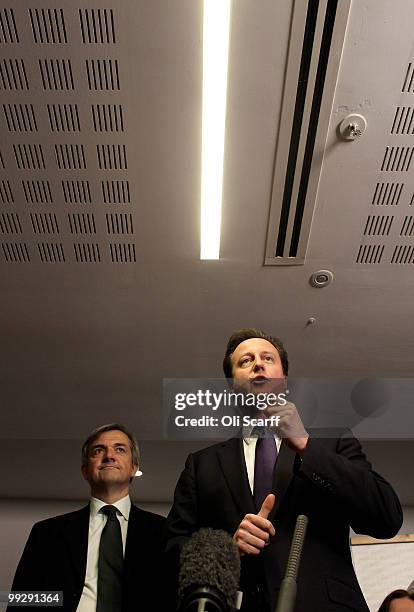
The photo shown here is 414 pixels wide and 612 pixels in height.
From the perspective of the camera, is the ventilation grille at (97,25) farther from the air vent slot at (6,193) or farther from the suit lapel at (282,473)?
the suit lapel at (282,473)

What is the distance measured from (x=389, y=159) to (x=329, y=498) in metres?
2.04

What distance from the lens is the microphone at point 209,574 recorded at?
78cm

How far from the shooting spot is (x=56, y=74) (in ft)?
8.43

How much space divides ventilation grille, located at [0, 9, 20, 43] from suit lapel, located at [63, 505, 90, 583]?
196 centimetres

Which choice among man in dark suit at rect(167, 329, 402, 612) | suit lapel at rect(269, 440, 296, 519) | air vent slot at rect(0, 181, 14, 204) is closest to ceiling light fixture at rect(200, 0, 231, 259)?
air vent slot at rect(0, 181, 14, 204)

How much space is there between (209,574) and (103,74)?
230 centimetres

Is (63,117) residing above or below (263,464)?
above

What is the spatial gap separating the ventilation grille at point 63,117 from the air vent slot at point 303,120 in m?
0.99

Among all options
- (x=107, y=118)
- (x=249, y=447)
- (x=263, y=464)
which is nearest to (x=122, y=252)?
(x=107, y=118)

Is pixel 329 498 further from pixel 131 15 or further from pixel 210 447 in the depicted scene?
pixel 131 15

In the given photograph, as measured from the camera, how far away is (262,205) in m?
3.13

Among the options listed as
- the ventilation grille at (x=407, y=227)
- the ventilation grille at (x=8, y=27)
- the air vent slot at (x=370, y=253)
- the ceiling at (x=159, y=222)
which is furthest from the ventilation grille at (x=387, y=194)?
the ventilation grille at (x=8, y=27)

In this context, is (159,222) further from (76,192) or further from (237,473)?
(237,473)

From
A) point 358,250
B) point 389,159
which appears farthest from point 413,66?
point 358,250
